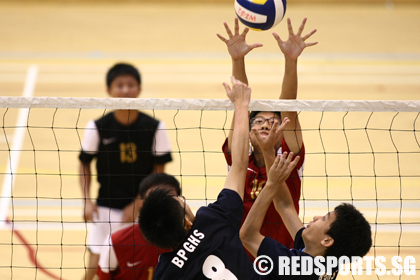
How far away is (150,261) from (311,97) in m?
6.06

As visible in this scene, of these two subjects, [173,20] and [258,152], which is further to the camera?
[173,20]

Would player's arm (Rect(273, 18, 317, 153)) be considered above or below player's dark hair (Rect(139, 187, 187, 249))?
above

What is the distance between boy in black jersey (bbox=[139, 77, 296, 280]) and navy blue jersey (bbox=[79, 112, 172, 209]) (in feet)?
6.30

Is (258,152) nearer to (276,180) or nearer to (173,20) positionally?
Answer: (276,180)

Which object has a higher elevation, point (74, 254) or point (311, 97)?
point (311, 97)

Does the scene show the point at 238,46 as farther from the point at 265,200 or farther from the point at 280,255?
the point at 280,255

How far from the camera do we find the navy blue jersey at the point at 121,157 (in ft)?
14.6

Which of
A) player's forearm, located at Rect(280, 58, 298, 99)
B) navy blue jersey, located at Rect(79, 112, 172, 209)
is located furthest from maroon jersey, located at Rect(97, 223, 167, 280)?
player's forearm, located at Rect(280, 58, 298, 99)

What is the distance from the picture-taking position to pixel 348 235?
2646 mm

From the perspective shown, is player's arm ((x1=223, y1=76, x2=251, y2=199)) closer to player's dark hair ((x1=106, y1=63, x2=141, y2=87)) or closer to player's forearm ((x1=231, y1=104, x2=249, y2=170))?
player's forearm ((x1=231, y1=104, x2=249, y2=170))

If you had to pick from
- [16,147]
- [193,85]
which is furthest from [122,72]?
[193,85]

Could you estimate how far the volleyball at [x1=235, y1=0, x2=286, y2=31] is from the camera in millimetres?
3619

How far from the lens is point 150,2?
12727mm

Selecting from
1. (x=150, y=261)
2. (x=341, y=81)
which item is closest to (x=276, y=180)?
(x=150, y=261)
